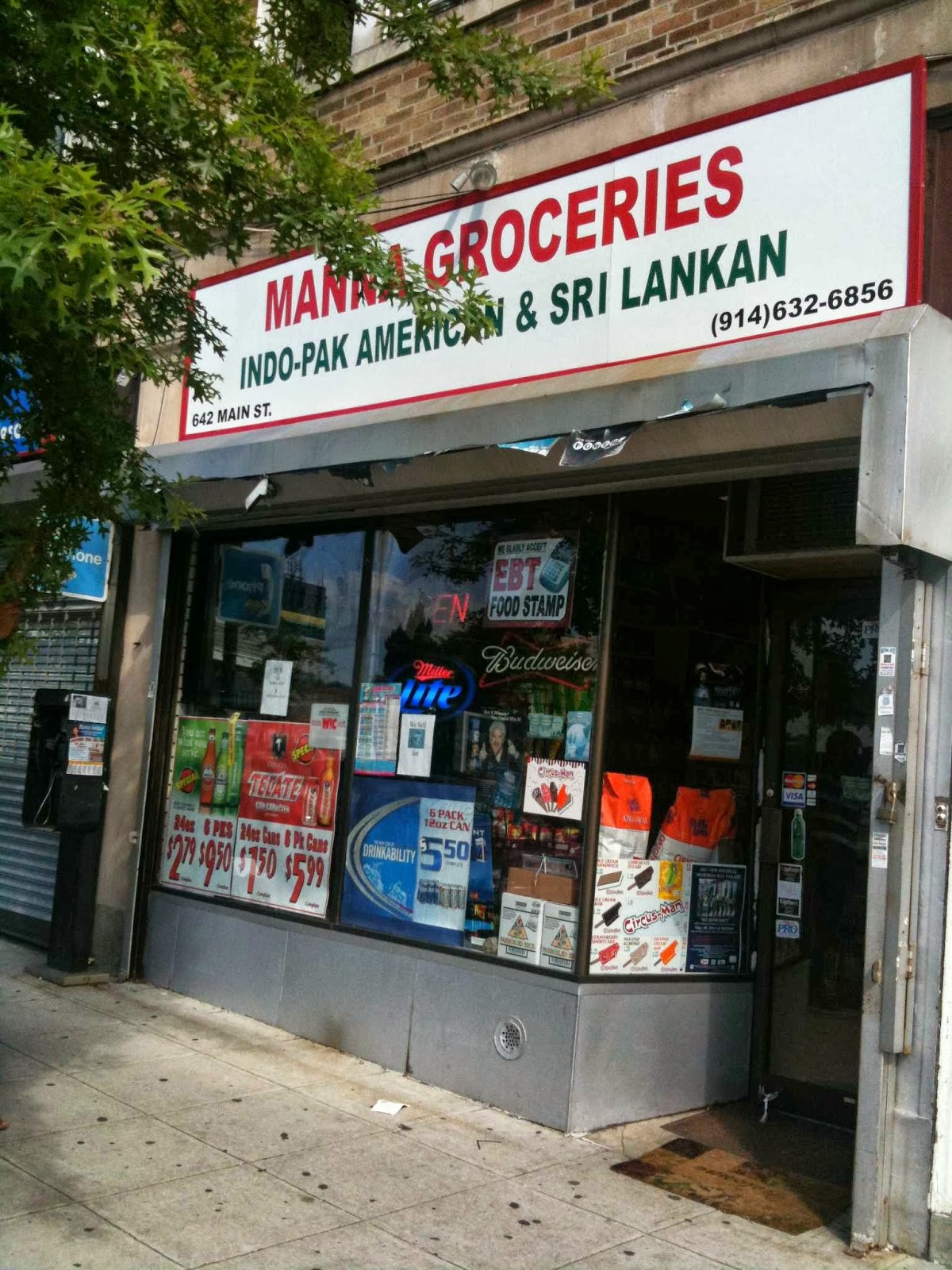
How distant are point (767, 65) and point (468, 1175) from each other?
5.13 metres

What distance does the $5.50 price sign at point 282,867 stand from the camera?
7223 millimetres

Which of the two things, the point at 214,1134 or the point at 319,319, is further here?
the point at 319,319

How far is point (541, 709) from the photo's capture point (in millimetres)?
6289

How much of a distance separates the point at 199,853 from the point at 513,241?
440cm

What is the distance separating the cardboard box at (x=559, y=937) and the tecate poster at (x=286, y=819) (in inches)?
64.4

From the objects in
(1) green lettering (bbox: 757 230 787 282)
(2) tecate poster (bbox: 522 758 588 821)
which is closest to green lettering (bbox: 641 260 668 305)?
(1) green lettering (bbox: 757 230 787 282)

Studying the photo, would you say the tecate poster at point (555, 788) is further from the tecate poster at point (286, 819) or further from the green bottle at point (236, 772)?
the green bottle at point (236, 772)

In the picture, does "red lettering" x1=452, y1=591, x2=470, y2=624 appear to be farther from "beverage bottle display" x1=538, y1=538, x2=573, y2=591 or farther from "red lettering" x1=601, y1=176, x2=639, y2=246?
"red lettering" x1=601, y1=176, x2=639, y2=246

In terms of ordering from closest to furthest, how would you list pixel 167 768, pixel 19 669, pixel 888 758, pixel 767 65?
pixel 888 758
pixel 767 65
pixel 167 768
pixel 19 669

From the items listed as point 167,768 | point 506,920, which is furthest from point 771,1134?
point 167,768

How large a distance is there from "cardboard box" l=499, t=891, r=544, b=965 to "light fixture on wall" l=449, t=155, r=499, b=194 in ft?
12.5

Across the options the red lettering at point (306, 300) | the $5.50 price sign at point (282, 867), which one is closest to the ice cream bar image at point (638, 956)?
the $5.50 price sign at point (282, 867)

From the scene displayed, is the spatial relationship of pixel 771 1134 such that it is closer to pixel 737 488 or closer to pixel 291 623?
pixel 737 488

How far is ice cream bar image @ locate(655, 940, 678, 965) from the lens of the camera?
6.14 m
